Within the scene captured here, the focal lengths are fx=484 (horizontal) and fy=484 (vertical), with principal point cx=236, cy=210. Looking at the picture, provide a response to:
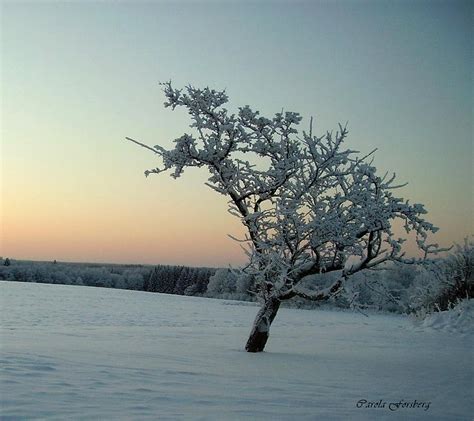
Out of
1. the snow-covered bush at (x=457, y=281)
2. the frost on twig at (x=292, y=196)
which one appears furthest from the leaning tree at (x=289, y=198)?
the snow-covered bush at (x=457, y=281)

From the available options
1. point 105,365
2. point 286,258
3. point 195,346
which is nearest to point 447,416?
point 105,365

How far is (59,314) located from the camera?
21.6 meters

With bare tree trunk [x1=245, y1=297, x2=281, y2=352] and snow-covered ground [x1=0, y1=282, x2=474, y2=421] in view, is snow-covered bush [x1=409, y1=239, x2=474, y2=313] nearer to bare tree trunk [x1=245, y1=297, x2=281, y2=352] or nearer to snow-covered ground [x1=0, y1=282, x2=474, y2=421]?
snow-covered ground [x1=0, y1=282, x2=474, y2=421]

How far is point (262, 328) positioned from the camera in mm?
12031

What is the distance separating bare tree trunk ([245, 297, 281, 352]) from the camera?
11.9 m

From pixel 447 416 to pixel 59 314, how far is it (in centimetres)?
1883

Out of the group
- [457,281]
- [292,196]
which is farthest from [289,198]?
[457,281]

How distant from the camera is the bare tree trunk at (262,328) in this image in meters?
11.9

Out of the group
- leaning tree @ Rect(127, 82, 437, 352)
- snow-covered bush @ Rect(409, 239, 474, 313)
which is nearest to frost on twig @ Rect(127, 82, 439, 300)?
leaning tree @ Rect(127, 82, 437, 352)

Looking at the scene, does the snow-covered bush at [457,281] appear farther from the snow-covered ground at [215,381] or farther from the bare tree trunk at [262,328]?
the bare tree trunk at [262,328]

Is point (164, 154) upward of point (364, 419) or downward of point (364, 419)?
upward

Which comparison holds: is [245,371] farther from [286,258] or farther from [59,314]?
[59,314]

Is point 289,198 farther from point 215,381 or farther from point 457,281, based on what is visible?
point 457,281

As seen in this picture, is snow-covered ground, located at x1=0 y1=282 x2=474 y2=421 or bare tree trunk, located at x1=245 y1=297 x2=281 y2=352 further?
bare tree trunk, located at x1=245 y1=297 x2=281 y2=352
